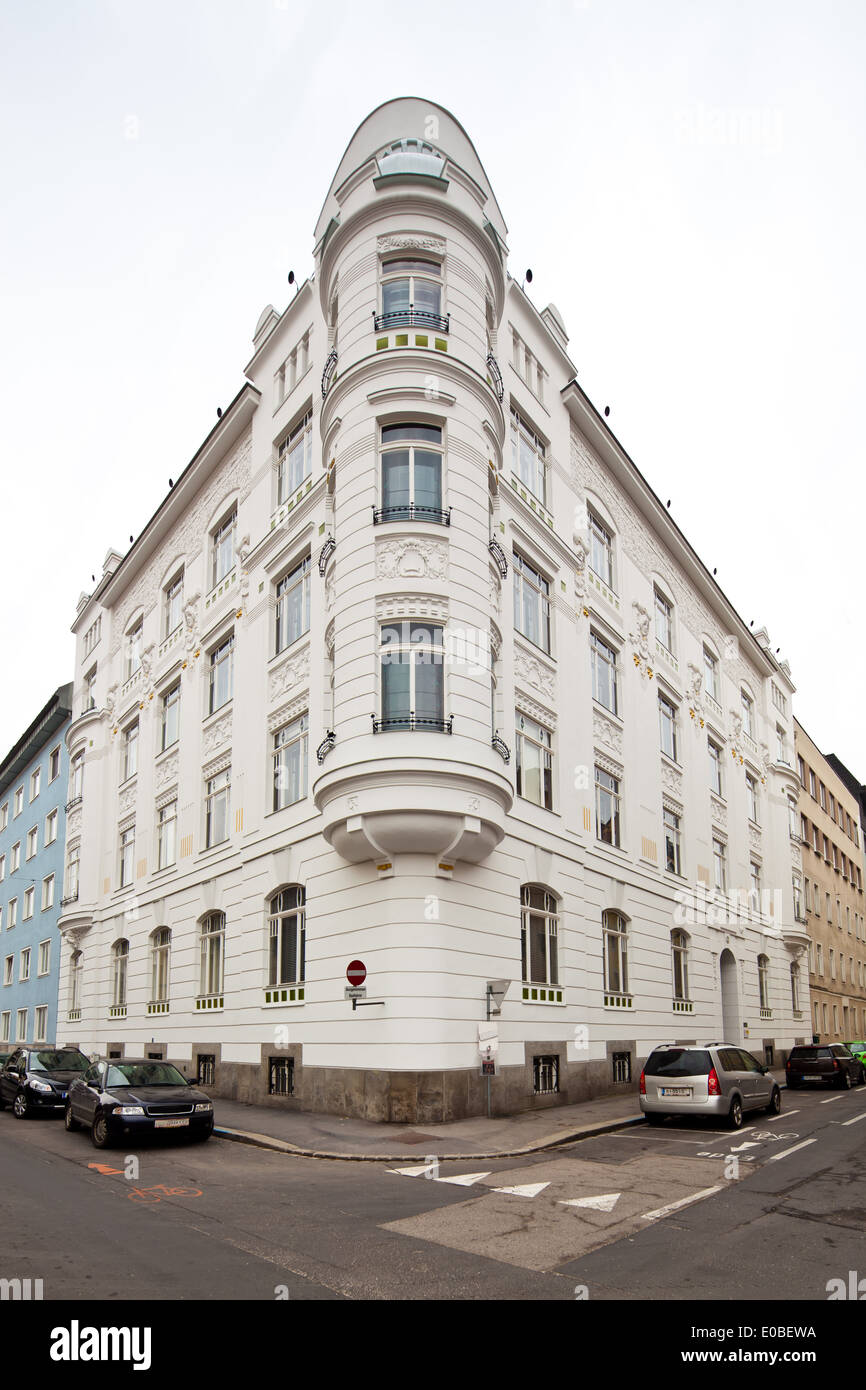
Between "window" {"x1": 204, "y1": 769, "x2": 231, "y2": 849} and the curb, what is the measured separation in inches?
407

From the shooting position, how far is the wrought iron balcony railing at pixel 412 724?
18.0 m

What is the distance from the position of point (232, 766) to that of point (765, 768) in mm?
27760

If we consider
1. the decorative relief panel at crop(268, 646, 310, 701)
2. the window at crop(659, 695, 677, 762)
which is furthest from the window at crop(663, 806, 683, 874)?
the decorative relief panel at crop(268, 646, 310, 701)

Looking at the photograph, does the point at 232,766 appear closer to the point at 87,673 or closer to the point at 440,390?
the point at 440,390

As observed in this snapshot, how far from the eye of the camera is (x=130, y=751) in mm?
35594

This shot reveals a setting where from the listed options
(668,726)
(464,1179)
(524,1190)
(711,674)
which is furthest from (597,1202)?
(711,674)

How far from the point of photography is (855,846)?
65312 millimetres

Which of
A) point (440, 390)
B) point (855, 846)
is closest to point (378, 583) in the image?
point (440, 390)

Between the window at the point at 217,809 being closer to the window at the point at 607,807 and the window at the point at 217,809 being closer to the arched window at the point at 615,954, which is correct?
the window at the point at 607,807

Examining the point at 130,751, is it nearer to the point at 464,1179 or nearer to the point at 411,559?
the point at 411,559

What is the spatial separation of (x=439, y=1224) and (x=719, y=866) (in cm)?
2945

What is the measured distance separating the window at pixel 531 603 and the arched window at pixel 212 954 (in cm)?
1061

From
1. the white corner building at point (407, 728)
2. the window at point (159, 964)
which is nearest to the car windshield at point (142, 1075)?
the white corner building at point (407, 728)

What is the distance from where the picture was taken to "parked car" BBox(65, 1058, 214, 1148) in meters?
15.3
